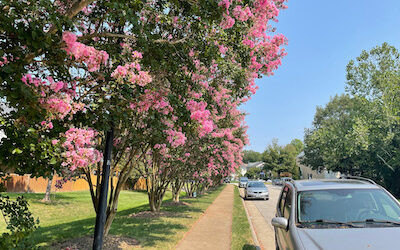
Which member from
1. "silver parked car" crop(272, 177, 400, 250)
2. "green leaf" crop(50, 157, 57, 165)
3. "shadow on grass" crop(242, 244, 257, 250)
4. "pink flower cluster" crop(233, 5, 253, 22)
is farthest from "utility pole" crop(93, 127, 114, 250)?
"shadow on grass" crop(242, 244, 257, 250)

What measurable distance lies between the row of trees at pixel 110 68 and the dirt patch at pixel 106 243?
448 mm

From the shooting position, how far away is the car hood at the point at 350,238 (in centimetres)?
334

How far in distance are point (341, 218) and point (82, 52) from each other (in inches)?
170

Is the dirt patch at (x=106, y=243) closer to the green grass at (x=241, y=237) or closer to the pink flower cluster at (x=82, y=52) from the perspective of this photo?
the green grass at (x=241, y=237)

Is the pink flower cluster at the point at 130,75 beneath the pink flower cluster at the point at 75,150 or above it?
above

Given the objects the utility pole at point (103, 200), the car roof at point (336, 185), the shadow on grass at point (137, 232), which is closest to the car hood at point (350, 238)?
the car roof at point (336, 185)

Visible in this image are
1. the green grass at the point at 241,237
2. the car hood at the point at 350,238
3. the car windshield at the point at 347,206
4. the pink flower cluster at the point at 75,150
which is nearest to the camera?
the car hood at the point at 350,238

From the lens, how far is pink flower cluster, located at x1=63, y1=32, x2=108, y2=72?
A: 3.87 metres

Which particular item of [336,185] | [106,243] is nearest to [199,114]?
[336,185]

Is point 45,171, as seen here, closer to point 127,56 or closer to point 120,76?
point 120,76

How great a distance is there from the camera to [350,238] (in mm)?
3555

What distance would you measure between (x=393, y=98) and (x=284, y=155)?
203ft

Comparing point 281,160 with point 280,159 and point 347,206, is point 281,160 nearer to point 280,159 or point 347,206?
point 280,159

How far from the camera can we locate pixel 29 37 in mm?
3424
